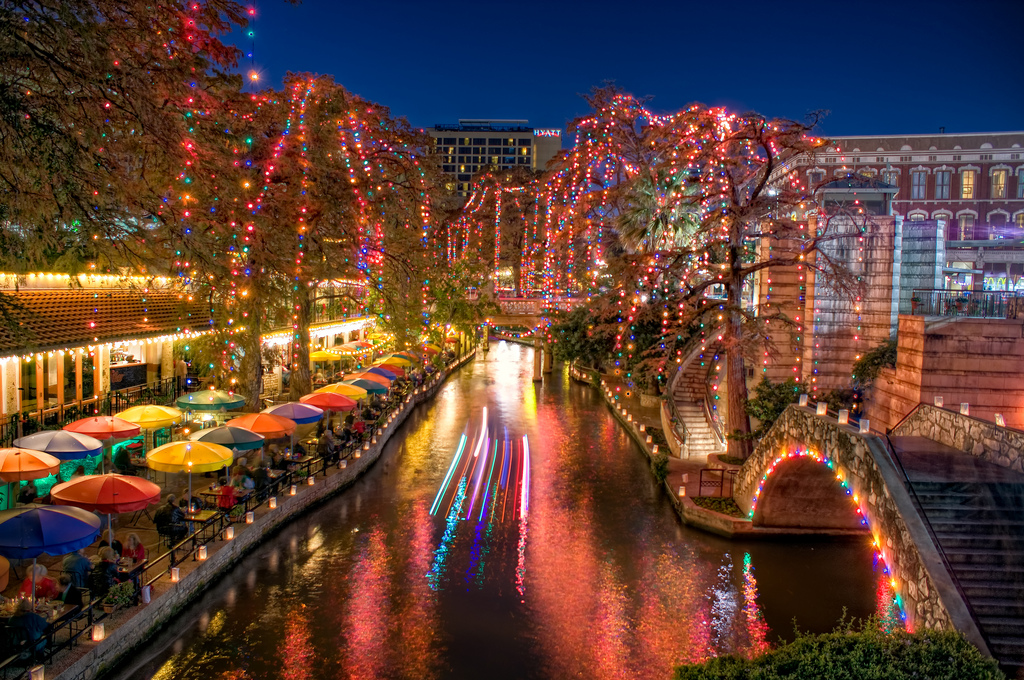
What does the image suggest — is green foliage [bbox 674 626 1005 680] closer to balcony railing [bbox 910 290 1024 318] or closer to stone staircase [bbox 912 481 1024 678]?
stone staircase [bbox 912 481 1024 678]

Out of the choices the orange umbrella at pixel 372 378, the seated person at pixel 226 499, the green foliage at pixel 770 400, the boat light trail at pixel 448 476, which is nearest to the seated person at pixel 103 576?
the seated person at pixel 226 499

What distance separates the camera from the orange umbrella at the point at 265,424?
19953 millimetres

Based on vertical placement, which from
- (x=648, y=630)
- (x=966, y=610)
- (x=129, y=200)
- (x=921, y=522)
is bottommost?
(x=648, y=630)

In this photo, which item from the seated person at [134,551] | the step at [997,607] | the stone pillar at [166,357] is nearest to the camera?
the step at [997,607]

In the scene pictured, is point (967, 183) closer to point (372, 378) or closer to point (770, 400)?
point (770, 400)

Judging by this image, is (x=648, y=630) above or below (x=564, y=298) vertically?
below

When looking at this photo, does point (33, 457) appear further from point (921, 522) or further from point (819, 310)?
point (819, 310)

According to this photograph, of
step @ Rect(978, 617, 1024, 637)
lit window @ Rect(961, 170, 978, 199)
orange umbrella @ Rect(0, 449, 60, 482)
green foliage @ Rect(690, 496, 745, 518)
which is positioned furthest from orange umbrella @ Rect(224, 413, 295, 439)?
lit window @ Rect(961, 170, 978, 199)

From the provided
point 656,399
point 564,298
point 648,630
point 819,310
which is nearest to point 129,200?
point 648,630

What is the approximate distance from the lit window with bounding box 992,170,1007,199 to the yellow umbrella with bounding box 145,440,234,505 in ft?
153

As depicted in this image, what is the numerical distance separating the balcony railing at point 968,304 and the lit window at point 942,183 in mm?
30224

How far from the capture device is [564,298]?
163 ft

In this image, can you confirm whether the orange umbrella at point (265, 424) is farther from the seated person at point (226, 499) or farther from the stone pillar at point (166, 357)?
the stone pillar at point (166, 357)

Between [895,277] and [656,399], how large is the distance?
1831 cm
